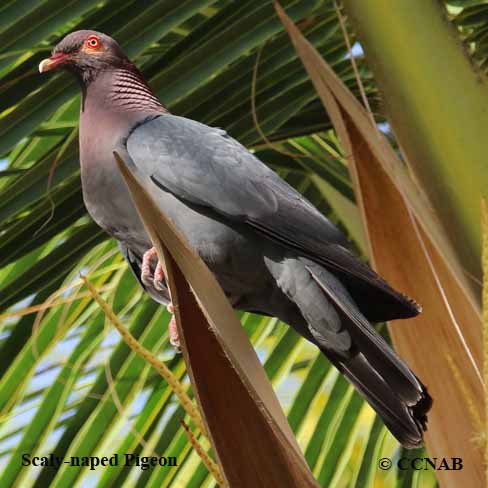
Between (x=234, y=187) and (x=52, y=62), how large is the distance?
1.17 feet

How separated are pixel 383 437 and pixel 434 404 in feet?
2.88

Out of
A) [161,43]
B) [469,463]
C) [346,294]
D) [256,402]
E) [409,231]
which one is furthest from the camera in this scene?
[161,43]

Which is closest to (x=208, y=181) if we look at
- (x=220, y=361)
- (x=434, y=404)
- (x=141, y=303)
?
(x=141, y=303)

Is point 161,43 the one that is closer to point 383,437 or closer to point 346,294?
point 346,294

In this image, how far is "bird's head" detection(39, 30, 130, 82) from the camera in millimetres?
1777

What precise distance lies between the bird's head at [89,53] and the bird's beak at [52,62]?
25mm

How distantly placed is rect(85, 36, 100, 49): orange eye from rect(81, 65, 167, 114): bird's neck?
0.05 meters

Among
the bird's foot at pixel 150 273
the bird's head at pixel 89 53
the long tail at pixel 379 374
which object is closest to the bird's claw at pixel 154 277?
the bird's foot at pixel 150 273

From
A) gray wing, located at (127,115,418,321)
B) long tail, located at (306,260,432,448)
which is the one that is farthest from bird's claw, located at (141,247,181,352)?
long tail, located at (306,260,432,448)

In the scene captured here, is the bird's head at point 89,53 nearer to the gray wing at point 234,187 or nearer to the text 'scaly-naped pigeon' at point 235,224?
the text 'scaly-naped pigeon' at point 235,224

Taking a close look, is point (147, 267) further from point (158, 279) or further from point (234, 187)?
point (234, 187)

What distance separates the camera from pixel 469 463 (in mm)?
1111

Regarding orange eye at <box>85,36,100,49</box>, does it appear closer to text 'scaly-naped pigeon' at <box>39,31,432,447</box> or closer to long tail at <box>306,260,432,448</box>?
text 'scaly-naped pigeon' at <box>39,31,432,447</box>

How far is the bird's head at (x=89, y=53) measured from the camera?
1.78 metres
